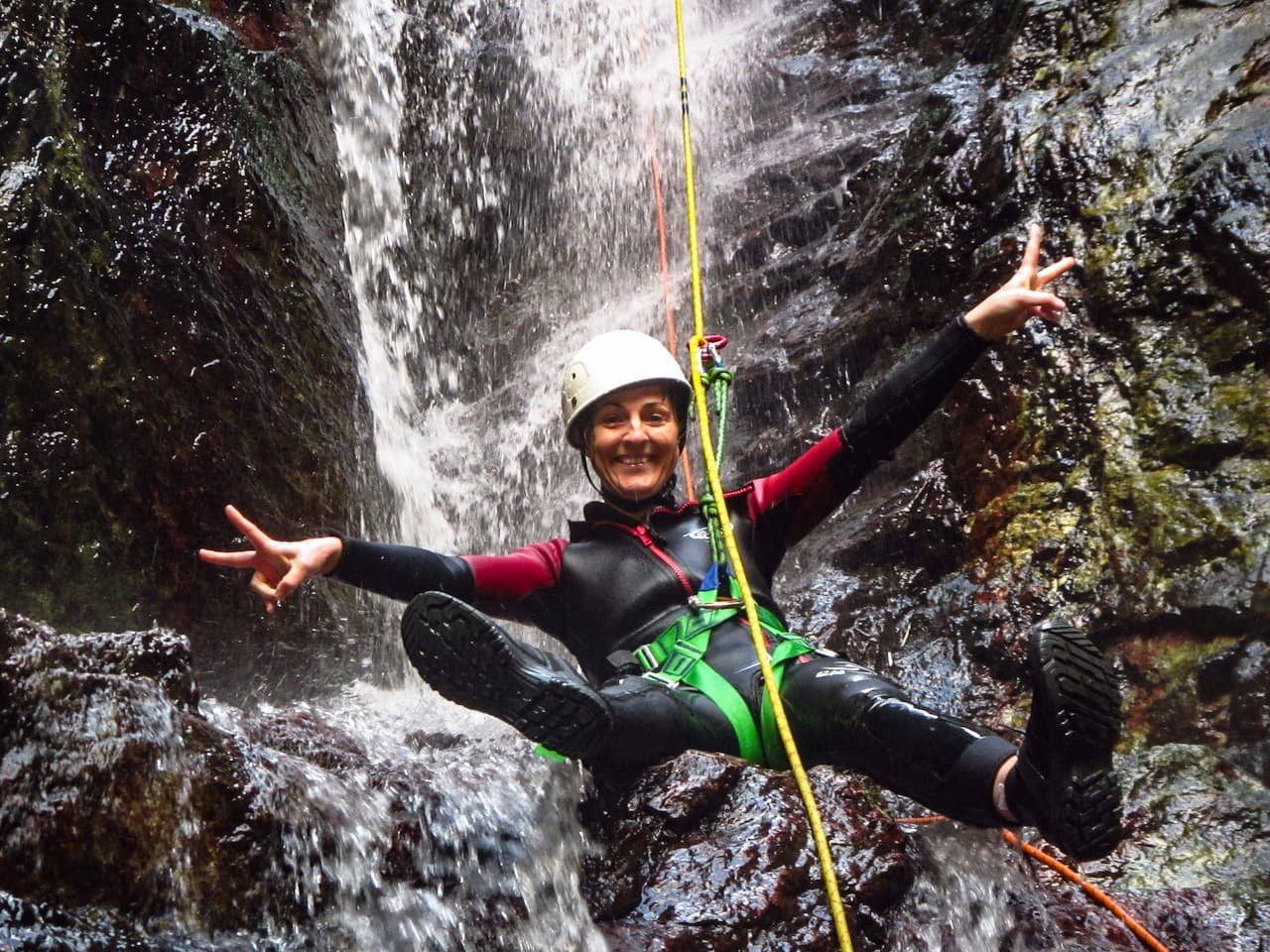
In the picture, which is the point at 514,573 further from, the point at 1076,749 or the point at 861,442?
the point at 1076,749

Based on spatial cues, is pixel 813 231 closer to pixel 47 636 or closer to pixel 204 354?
pixel 204 354

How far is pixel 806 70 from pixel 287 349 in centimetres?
653

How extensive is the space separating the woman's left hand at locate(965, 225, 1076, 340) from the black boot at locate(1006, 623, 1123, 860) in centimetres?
123

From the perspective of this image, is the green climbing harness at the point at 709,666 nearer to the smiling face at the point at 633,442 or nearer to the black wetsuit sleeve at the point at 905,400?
the smiling face at the point at 633,442

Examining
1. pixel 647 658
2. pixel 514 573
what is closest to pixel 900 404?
pixel 647 658

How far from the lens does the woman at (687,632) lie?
7.13 ft

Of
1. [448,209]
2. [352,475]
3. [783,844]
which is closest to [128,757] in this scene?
[783,844]

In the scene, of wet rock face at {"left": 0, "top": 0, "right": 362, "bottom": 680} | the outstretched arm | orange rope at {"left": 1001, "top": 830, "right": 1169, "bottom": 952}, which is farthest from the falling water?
orange rope at {"left": 1001, "top": 830, "right": 1169, "bottom": 952}

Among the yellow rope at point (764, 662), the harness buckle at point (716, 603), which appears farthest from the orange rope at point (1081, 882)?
the harness buckle at point (716, 603)

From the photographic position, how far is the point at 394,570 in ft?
9.60

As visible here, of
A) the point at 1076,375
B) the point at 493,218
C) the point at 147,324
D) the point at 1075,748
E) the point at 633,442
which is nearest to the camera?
the point at 1075,748

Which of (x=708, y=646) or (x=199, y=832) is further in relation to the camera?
(x=708, y=646)

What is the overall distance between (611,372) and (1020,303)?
1326mm

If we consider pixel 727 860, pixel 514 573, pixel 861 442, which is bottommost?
pixel 727 860
